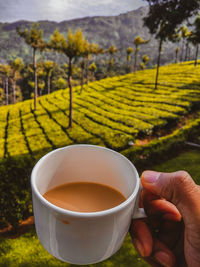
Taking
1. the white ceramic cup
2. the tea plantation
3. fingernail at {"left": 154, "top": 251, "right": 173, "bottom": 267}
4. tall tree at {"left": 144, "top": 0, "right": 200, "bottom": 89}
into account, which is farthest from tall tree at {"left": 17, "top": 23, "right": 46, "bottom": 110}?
fingernail at {"left": 154, "top": 251, "right": 173, "bottom": 267}

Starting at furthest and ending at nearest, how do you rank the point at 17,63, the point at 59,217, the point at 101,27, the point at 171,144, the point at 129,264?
the point at 101,27, the point at 17,63, the point at 171,144, the point at 129,264, the point at 59,217

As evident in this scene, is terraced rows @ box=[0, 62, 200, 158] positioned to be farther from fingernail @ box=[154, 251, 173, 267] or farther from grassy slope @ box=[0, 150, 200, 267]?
fingernail @ box=[154, 251, 173, 267]

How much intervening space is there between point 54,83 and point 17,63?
11.2m

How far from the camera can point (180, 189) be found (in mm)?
1054

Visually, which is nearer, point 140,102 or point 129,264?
point 129,264

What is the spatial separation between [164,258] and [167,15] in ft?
57.0

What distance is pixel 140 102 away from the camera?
47.6 ft

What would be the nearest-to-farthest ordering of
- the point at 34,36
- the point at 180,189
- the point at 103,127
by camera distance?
the point at 180,189 < the point at 103,127 < the point at 34,36

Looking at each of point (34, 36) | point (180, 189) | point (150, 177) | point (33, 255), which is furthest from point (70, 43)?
point (180, 189)

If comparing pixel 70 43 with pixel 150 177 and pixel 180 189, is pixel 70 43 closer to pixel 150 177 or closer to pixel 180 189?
pixel 150 177

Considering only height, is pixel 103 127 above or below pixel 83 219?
below

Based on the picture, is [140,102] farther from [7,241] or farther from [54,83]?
[54,83]

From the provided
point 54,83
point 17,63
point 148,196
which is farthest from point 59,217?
point 54,83

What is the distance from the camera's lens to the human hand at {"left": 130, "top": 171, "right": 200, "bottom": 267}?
3.42ft
